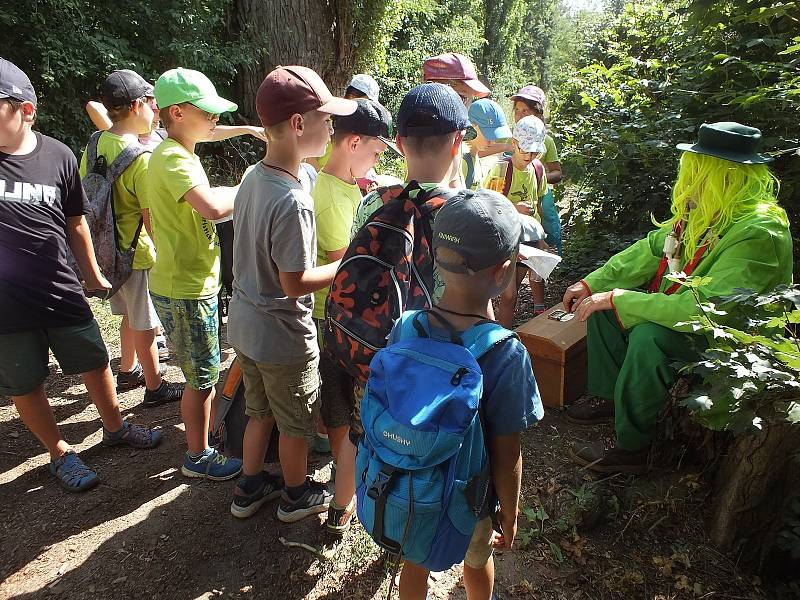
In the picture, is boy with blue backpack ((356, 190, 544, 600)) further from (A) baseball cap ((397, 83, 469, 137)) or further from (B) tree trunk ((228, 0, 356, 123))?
(B) tree trunk ((228, 0, 356, 123))

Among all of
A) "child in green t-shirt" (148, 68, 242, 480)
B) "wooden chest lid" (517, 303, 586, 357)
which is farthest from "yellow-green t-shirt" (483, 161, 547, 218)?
"child in green t-shirt" (148, 68, 242, 480)

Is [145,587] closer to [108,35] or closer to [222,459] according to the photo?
[222,459]

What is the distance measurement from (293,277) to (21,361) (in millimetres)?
1584

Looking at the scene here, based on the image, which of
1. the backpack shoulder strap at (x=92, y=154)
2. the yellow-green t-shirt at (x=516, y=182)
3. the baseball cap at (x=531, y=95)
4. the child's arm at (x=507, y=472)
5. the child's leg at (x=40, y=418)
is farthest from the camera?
the baseball cap at (x=531, y=95)

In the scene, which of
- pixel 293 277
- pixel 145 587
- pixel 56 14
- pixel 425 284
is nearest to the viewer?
pixel 425 284

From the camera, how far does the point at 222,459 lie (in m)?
2.95

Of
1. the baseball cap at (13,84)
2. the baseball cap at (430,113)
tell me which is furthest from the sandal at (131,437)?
the baseball cap at (430,113)

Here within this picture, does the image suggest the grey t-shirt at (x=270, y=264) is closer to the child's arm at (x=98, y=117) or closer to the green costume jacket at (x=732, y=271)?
the green costume jacket at (x=732, y=271)

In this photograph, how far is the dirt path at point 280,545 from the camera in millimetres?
2293

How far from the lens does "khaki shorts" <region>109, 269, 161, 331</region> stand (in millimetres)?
3434

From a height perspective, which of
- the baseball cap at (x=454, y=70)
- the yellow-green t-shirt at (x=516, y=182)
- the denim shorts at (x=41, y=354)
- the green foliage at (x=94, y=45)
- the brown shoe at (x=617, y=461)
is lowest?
the brown shoe at (x=617, y=461)

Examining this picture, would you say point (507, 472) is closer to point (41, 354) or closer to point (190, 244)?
point (190, 244)

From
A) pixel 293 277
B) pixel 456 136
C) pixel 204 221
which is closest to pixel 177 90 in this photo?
pixel 204 221

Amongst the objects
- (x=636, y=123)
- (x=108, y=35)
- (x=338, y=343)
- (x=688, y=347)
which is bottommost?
(x=688, y=347)
